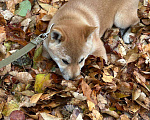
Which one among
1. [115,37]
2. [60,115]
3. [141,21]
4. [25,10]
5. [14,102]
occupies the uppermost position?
[25,10]

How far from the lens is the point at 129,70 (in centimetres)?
297

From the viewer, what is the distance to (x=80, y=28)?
2.21 m

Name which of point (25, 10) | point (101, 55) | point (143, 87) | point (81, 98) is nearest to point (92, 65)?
point (101, 55)

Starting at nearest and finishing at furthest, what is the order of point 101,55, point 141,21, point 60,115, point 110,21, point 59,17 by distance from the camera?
point 60,115
point 59,17
point 101,55
point 110,21
point 141,21

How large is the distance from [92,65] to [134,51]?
112 centimetres

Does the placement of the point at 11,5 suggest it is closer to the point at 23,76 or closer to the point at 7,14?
the point at 7,14

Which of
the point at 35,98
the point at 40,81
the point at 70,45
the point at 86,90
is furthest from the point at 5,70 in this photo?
the point at 86,90

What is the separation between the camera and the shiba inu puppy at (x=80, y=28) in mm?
2139

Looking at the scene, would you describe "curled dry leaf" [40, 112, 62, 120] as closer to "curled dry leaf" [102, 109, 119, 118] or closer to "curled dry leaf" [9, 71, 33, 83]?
"curled dry leaf" [9, 71, 33, 83]

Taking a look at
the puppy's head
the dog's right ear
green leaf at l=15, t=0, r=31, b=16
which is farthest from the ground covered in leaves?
the dog's right ear

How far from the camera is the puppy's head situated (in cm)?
210

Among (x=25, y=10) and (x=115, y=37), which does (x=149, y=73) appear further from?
(x=25, y=10)

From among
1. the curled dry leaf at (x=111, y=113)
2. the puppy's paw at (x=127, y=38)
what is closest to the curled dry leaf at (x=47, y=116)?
the curled dry leaf at (x=111, y=113)

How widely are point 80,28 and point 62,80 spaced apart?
849 millimetres
